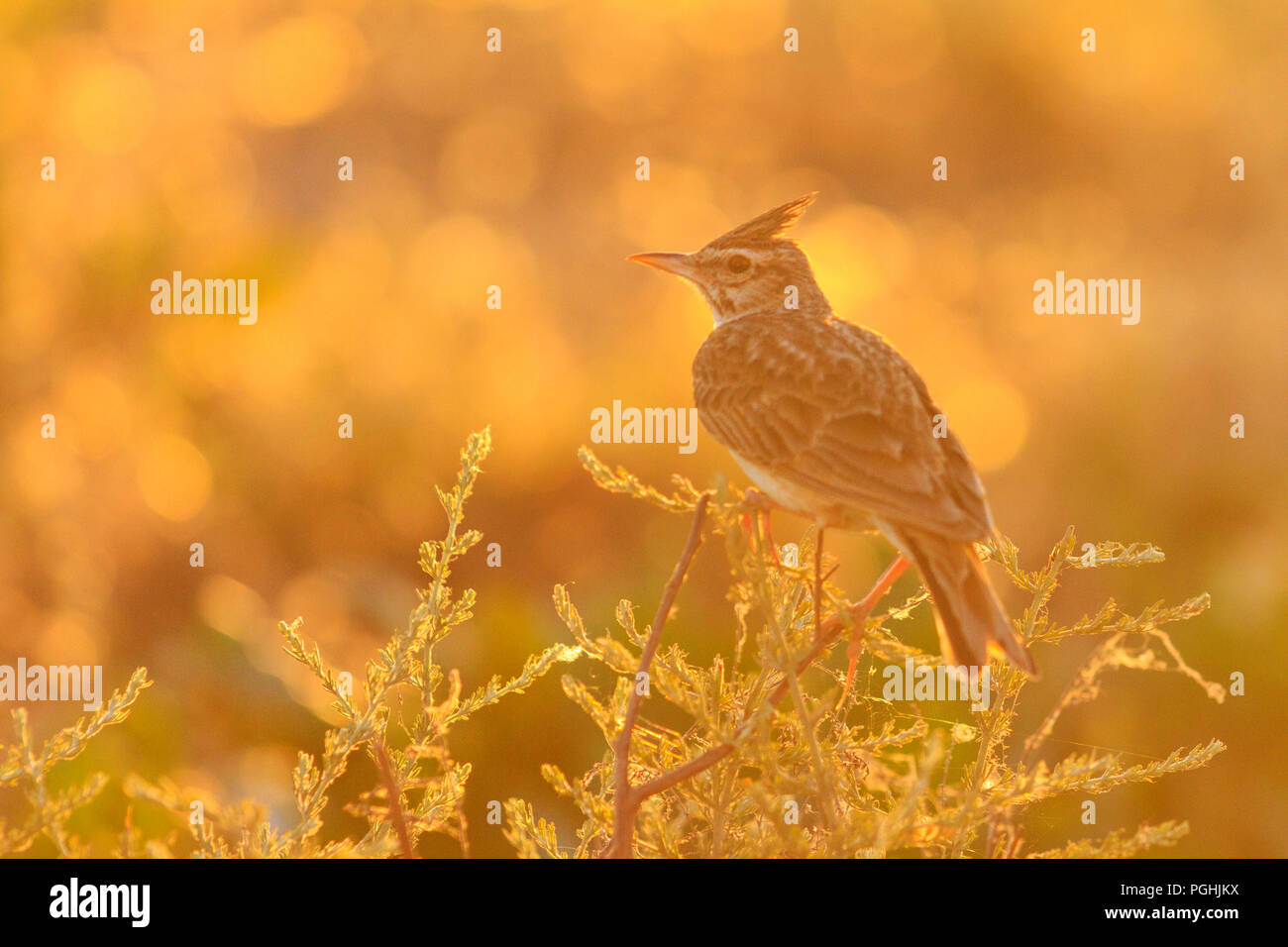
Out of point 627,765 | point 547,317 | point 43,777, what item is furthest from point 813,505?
point 547,317

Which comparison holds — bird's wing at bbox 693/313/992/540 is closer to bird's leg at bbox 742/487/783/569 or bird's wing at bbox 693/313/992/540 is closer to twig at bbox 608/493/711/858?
bird's leg at bbox 742/487/783/569

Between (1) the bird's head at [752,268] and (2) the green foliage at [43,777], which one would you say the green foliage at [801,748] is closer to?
(2) the green foliage at [43,777]

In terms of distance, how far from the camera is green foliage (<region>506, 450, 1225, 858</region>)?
4.64 ft

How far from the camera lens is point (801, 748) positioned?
1707 millimetres

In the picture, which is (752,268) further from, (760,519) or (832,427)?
(760,519)

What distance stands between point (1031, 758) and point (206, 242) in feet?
19.7

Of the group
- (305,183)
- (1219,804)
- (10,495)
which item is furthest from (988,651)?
(305,183)

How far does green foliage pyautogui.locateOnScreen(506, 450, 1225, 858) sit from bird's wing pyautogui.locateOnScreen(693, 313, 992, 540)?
20cm

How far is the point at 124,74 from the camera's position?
401 inches

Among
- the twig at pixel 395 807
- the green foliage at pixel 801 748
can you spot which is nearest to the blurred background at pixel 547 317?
the green foliage at pixel 801 748

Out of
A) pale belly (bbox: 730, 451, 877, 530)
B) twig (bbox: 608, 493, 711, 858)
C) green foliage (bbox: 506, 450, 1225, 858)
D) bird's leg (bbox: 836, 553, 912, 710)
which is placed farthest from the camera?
pale belly (bbox: 730, 451, 877, 530)

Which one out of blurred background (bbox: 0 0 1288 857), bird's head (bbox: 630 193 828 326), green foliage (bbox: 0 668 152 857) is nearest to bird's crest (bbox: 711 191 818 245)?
bird's head (bbox: 630 193 828 326)

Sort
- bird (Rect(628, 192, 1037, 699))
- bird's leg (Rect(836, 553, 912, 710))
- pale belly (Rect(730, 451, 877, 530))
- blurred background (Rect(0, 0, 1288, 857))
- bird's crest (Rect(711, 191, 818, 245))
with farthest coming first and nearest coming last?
blurred background (Rect(0, 0, 1288, 857)) < bird's crest (Rect(711, 191, 818, 245)) < pale belly (Rect(730, 451, 877, 530)) < bird (Rect(628, 192, 1037, 699)) < bird's leg (Rect(836, 553, 912, 710))

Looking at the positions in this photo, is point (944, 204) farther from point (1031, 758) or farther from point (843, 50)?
point (1031, 758)
